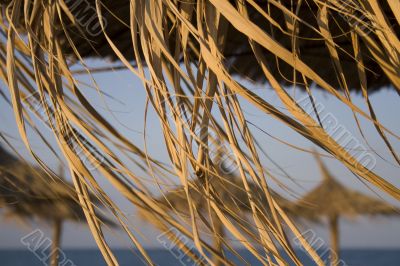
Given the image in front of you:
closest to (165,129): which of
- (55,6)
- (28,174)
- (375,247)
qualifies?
(55,6)

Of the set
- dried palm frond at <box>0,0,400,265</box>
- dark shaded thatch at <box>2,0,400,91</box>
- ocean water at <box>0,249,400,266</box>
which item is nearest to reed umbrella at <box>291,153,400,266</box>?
dark shaded thatch at <box>2,0,400,91</box>

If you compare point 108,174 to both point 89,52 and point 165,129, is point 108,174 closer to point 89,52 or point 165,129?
point 165,129

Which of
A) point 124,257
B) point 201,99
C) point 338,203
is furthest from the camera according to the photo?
point 124,257

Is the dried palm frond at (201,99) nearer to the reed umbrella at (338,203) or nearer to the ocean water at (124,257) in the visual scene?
the reed umbrella at (338,203)

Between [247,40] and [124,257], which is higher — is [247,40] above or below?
below

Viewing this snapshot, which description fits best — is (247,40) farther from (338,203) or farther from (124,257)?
(124,257)

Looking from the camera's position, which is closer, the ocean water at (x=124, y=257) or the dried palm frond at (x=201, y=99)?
the dried palm frond at (x=201, y=99)

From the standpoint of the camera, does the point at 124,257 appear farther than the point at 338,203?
Yes

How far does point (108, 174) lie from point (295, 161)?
14cm

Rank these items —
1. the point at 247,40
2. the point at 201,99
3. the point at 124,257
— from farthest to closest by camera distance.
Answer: the point at 124,257 < the point at 247,40 < the point at 201,99

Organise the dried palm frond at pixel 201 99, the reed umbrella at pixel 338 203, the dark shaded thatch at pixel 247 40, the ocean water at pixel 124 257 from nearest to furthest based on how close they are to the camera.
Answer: the dried palm frond at pixel 201 99 → the dark shaded thatch at pixel 247 40 → the reed umbrella at pixel 338 203 → the ocean water at pixel 124 257

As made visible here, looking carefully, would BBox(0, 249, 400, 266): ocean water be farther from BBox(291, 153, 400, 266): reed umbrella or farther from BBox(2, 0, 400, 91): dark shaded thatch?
BBox(2, 0, 400, 91): dark shaded thatch

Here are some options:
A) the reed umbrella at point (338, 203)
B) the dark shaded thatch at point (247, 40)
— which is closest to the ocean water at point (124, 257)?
the reed umbrella at point (338, 203)

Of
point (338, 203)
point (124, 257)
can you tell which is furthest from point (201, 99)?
point (124, 257)
